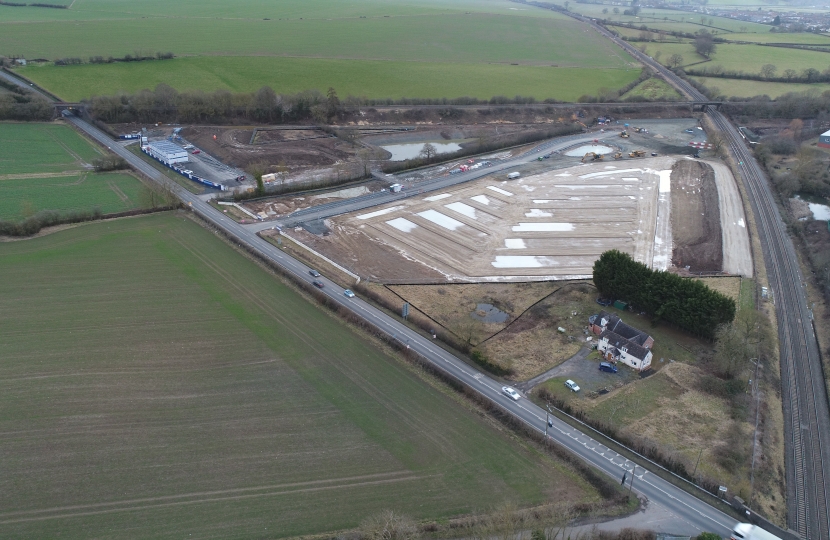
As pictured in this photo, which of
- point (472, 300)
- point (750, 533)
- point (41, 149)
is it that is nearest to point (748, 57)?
point (472, 300)

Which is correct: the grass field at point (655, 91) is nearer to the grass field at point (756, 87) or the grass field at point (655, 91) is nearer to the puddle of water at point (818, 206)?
the grass field at point (756, 87)

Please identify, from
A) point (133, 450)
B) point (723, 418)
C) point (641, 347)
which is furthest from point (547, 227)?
point (133, 450)

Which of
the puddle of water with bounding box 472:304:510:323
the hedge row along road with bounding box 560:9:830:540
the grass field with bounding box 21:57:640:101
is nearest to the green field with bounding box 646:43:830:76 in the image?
the grass field with bounding box 21:57:640:101

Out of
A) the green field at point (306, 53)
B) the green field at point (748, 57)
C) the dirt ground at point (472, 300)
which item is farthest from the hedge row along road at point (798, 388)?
the green field at point (748, 57)

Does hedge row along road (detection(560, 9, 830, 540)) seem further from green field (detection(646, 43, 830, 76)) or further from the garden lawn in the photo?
green field (detection(646, 43, 830, 76))

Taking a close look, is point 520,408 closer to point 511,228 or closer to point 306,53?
point 511,228

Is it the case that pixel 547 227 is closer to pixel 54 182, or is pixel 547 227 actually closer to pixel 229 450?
pixel 229 450
